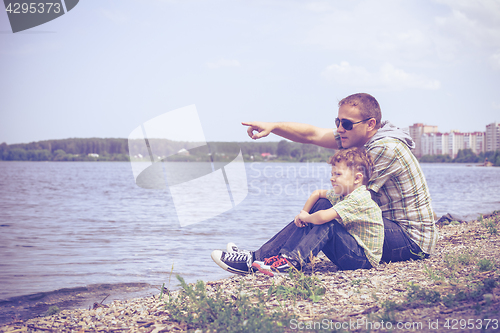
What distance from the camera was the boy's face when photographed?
3424mm

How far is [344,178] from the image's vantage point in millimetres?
3436

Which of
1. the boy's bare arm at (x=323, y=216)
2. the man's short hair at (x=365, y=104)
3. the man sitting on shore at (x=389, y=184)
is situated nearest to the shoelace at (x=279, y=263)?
the man sitting on shore at (x=389, y=184)

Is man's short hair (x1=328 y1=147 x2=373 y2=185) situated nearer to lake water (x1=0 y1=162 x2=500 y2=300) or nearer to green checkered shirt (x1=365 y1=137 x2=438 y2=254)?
green checkered shirt (x1=365 y1=137 x2=438 y2=254)

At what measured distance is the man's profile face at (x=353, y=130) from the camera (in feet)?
11.7

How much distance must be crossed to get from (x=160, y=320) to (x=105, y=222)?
9.16 metres

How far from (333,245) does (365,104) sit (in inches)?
54.4

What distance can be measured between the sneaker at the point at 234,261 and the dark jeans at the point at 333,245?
0.13 metres

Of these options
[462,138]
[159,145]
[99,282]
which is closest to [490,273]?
[99,282]

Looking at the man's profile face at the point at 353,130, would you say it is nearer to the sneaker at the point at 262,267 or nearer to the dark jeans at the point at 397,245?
the dark jeans at the point at 397,245

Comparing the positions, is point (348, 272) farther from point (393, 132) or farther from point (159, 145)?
point (159, 145)

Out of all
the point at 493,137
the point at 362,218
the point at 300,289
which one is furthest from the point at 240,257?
the point at 493,137
